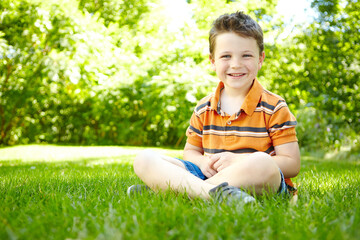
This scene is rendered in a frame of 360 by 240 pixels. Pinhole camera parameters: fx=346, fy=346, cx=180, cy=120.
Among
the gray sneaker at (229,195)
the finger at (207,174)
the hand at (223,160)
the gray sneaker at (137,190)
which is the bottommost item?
the gray sneaker at (137,190)

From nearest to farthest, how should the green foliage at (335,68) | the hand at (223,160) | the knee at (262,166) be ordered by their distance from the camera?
the knee at (262,166) → the hand at (223,160) → the green foliage at (335,68)

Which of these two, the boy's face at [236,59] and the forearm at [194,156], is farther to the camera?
the forearm at [194,156]

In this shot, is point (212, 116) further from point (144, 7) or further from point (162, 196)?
point (144, 7)

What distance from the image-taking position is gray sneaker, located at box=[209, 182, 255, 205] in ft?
5.08

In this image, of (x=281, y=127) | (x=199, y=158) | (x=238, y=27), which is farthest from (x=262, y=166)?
(x=238, y=27)

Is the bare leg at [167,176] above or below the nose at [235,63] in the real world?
below

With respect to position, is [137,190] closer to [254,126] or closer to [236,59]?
[254,126]

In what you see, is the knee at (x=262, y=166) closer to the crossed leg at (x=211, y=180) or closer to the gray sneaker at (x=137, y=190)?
the crossed leg at (x=211, y=180)

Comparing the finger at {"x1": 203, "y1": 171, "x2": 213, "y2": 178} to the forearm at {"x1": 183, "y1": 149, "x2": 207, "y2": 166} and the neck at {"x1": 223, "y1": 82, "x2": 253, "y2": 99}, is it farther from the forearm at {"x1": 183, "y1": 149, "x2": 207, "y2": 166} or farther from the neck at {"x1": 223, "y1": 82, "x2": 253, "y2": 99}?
the neck at {"x1": 223, "y1": 82, "x2": 253, "y2": 99}

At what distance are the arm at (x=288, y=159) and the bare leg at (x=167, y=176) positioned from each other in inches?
17.3

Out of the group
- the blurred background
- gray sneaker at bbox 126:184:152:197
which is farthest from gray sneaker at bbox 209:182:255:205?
the blurred background

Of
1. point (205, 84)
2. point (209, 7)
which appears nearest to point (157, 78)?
point (205, 84)

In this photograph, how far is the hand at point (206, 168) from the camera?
2.11 metres

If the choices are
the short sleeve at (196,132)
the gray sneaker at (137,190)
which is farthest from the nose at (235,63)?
the gray sneaker at (137,190)
